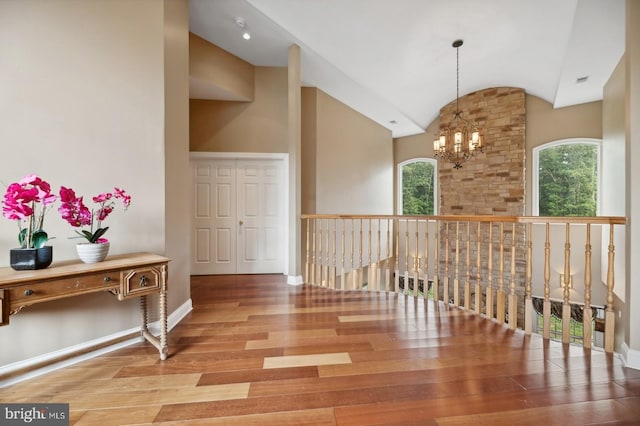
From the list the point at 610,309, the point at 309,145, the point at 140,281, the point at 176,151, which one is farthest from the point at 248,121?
the point at 610,309

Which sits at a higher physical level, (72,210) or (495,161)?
(495,161)

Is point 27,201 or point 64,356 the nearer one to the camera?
point 27,201

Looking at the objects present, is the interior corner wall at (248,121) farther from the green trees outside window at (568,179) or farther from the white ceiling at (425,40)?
the green trees outside window at (568,179)

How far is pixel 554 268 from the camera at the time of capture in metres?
5.31

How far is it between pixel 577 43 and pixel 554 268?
3.92 metres

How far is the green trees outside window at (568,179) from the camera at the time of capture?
5098 millimetres

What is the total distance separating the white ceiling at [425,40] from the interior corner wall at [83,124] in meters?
1.47

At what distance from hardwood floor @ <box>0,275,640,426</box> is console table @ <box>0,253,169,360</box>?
0.37 meters

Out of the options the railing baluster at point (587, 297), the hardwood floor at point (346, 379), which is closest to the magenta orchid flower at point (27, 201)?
the hardwood floor at point (346, 379)

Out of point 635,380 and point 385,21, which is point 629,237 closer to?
point 635,380

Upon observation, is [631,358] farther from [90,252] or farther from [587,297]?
[90,252]

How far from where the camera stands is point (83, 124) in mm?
2061

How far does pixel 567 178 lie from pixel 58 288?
7280 mm

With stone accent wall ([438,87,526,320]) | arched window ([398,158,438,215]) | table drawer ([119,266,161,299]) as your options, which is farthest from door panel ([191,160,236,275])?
arched window ([398,158,438,215])
